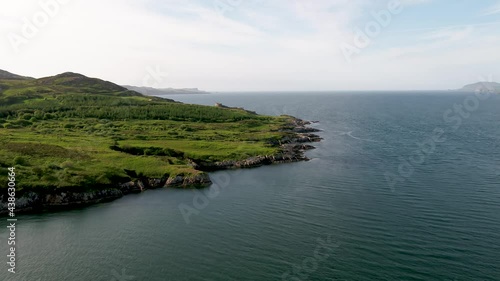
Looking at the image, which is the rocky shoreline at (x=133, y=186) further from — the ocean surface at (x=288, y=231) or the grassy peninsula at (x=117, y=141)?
the ocean surface at (x=288, y=231)

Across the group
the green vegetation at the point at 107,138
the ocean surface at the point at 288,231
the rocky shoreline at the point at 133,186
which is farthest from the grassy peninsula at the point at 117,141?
the ocean surface at the point at 288,231

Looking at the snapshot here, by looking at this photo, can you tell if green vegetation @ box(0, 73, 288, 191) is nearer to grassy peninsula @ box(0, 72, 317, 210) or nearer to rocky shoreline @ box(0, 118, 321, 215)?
grassy peninsula @ box(0, 72, 317, 210)

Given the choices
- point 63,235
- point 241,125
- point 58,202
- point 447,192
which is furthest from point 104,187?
point 241,125

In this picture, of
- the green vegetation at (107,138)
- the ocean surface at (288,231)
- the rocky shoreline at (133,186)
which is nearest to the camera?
the ocean surface at (288,231)

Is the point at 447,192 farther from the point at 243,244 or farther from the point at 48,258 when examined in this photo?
the point at 48,258

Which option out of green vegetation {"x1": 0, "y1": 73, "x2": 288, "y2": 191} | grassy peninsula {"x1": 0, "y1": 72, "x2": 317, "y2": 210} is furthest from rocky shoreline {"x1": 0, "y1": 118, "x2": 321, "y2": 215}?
green vegetation {"x1": 0, "y1": 73, "x2": 288, "y2": 191}

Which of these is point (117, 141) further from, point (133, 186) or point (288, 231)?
point (288, 231)
